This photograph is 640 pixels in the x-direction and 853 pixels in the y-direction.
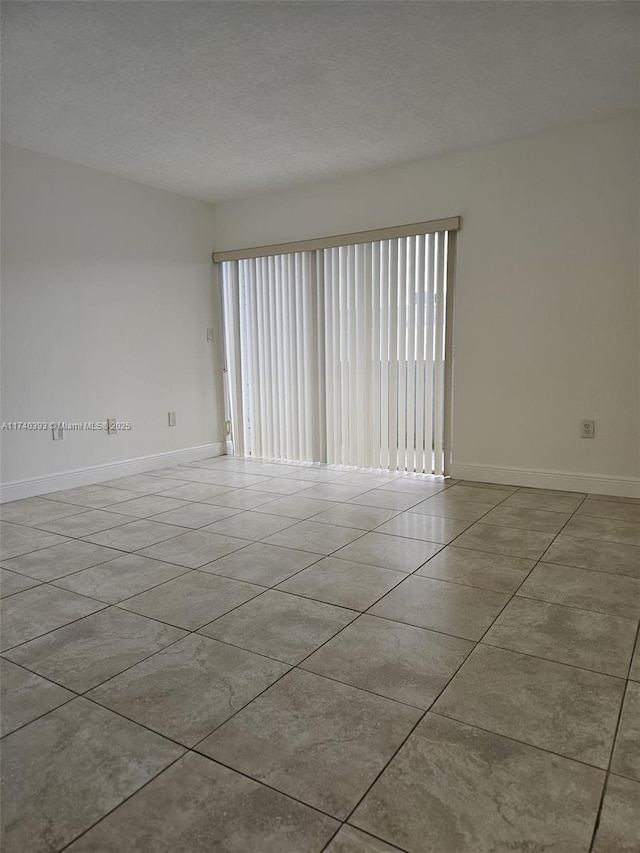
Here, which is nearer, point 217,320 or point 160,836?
point 160,836

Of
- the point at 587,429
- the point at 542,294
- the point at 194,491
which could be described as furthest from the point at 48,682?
the point at 542,294

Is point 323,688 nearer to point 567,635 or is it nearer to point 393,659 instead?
point 393,659

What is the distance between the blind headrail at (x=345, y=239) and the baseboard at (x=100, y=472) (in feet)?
6.14

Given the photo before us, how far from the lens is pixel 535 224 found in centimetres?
401

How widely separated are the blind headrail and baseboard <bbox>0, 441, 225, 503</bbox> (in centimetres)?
187

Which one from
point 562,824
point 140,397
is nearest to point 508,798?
point 562,824

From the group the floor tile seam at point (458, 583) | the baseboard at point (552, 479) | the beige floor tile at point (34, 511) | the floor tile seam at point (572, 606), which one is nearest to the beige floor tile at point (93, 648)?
the floor tile seam at point (458, 583)

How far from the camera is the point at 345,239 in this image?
4.75 meters

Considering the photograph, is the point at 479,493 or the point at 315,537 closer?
the point at 315,537

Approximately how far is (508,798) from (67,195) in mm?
4559

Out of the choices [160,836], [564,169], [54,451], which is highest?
[564,169]

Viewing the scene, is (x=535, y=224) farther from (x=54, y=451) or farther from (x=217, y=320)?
(x=54, y=451)

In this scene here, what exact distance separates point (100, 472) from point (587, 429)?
3699mm

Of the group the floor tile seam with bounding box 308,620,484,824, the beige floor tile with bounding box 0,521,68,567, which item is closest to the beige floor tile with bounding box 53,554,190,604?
the beige floor tile with bounding box 0,521,68,567
